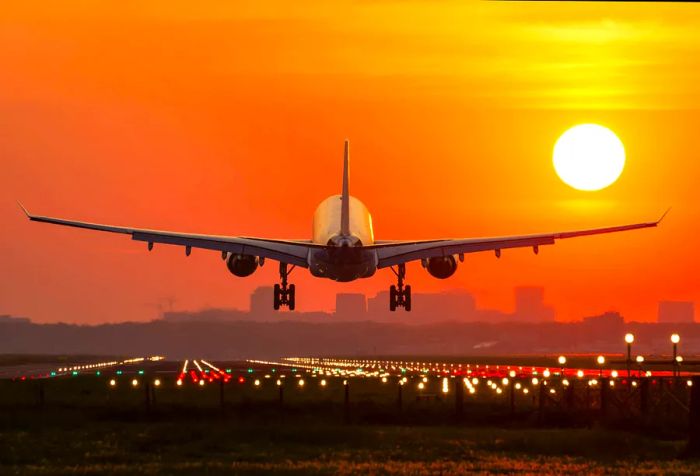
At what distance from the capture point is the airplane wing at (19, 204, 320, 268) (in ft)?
270

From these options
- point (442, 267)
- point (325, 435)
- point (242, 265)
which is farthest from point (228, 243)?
point (325, 435)

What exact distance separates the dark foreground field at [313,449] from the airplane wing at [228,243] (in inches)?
1088

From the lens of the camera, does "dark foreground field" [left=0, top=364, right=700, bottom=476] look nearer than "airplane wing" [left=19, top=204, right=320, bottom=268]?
Yes

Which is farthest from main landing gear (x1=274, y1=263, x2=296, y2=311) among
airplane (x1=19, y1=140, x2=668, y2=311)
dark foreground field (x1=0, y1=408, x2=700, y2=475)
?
dark foreground field (x1=0, y1=408, x2=700, y2=475)

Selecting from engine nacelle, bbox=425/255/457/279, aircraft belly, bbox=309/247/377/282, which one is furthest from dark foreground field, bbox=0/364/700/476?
engine nacelle, bbox=425/255/457/279

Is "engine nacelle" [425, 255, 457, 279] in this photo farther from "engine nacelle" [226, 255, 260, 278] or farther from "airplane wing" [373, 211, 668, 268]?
"engine nacelle" [226, 255, 260, 278]

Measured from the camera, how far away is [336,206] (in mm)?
90562

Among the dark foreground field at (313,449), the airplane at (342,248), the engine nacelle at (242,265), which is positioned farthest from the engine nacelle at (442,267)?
the dark foreground field at (313,449)

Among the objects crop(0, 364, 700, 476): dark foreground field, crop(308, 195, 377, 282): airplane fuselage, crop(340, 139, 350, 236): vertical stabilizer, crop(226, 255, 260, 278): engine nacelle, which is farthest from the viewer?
crop(226, 255, 260, 278): engine nacelle

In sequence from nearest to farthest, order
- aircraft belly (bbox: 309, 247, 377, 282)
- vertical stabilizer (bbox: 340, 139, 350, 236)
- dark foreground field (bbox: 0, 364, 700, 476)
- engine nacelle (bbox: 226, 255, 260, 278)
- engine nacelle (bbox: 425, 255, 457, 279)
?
dark foreground field (bbox: 0, 364, 700, 476)
aircraft belly (bbox: 309, 247, 377, 282)
vertical stabilizer (bbox: 340, 139, 350, 236)
engine nacelle (bbox: 226, 255, 260, 278)
engine nacelle (bbox: 425, 255, 457, 279)

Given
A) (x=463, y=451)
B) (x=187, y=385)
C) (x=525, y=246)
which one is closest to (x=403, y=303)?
(x=525, y=246)

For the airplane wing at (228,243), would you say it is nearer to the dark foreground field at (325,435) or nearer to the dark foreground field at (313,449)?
the dark foreground field at (325,435)

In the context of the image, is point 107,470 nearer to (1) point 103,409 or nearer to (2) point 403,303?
(1) point 103,409

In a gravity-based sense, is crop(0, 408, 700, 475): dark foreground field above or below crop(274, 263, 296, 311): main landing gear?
below
